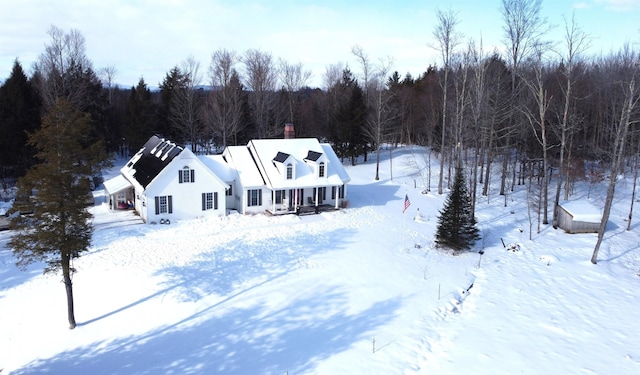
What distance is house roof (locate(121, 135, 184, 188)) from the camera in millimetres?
27125

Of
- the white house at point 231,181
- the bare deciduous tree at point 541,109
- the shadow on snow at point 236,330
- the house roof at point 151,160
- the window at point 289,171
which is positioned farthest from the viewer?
the window at point 289,171

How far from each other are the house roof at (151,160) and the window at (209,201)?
3.10m

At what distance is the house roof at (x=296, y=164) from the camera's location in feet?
96.7

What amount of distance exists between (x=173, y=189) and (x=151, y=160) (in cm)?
402

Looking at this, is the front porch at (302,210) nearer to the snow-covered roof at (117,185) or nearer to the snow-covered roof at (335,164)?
the snow-covered roof at (335,164)

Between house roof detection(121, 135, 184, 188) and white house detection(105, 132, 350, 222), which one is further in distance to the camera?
house roof detection(121, 135, 184, 188)

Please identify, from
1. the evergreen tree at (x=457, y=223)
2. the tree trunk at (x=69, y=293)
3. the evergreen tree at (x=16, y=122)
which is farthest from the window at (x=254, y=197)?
the evergreen tree at (x=16, y=122)

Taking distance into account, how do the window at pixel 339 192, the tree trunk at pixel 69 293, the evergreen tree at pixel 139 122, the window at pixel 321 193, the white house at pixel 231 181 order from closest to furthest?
the tree trunk at pixel 69 293
the white house at pixel 231 181
the window at pixel 321 193
the window at pixel 339 192
the evergreen tree at pixel 139 122

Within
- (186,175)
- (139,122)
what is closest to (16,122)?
(139,122)

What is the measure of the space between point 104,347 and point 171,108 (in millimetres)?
38885

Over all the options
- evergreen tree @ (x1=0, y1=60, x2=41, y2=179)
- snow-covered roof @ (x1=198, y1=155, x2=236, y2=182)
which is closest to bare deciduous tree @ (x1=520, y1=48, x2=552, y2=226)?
snow-covered roof @ (x1=198, y1=155, x2=236, y2=182)

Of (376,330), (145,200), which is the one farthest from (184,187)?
(376,330)

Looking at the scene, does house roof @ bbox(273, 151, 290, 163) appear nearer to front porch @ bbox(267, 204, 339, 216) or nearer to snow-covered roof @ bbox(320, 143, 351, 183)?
front porch @ bbox(267, 204, 339, 216)

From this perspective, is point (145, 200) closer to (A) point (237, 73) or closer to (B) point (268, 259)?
(B) point (268, 259)
